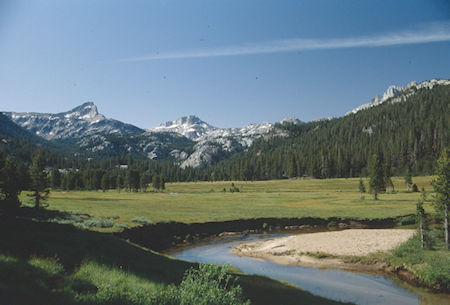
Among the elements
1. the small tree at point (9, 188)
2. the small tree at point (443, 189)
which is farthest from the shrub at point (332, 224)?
the small tree at point (9, 188)

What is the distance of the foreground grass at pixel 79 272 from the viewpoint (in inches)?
361

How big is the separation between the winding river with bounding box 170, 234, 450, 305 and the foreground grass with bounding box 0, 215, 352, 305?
456cm

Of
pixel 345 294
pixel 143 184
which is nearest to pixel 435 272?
pixel 345 294

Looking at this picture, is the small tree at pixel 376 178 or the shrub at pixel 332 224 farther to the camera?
the small tree at pixel 376 178

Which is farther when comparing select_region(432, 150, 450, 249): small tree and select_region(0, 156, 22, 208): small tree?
select_region(0, 156, 22, 208): small tree

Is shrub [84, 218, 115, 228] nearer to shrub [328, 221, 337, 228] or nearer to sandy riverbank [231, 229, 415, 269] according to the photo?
sandy riverbank [231, 229, 415, 269]

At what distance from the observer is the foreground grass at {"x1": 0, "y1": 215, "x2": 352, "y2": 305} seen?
361 inches

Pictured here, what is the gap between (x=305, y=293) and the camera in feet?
77.6

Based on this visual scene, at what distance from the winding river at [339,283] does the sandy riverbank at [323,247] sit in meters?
2.07

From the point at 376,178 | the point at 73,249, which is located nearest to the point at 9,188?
the point at 73,249

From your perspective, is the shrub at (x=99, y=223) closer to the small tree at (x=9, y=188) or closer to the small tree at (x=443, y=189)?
the small tree at (x=9, y=188)

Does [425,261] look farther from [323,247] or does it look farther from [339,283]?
[323,247]

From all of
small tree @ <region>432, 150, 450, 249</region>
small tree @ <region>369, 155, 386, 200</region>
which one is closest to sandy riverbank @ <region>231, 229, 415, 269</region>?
small tree @ <region>432, 150, 450, 249</region>

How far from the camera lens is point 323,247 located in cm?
3984
